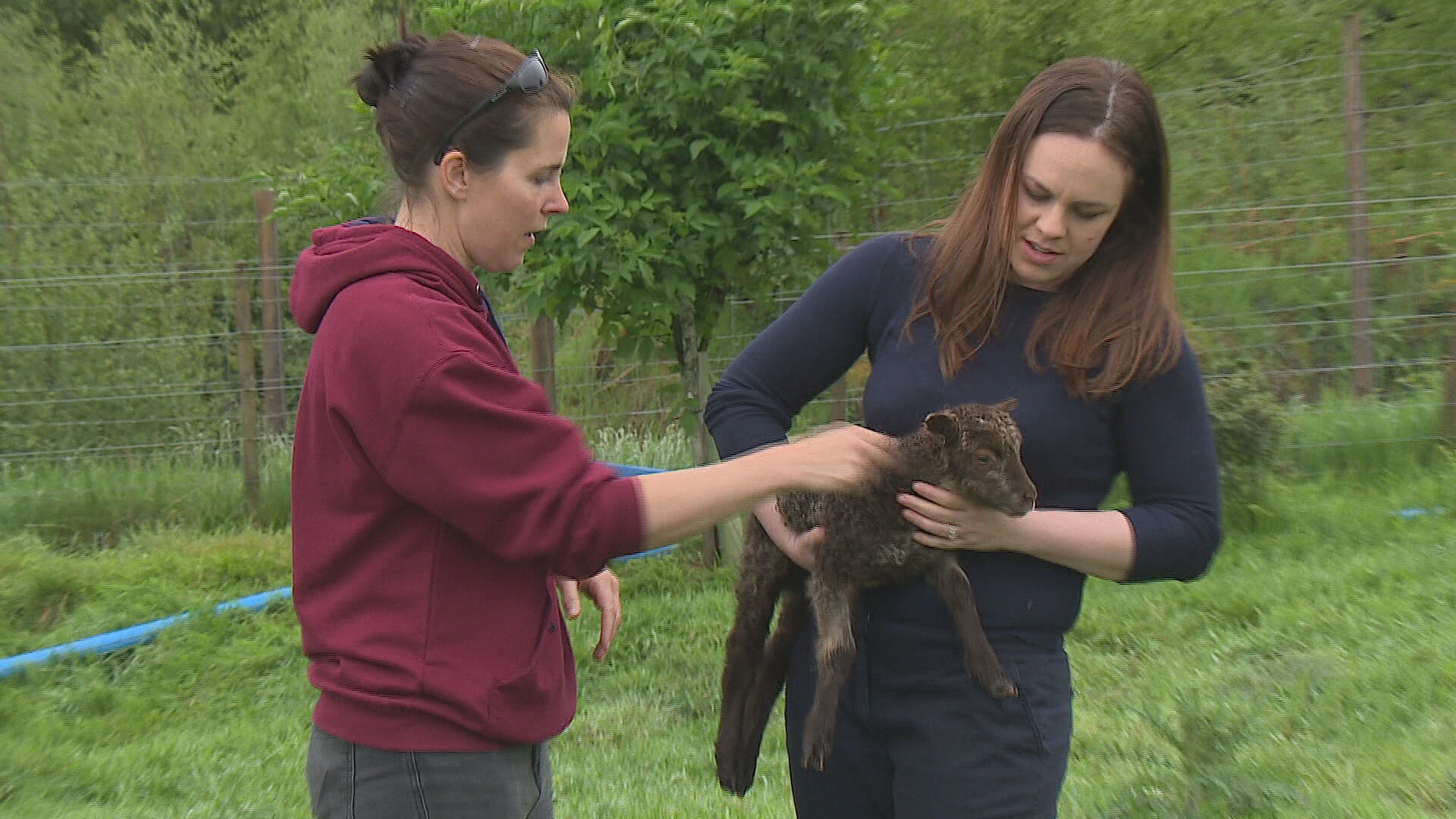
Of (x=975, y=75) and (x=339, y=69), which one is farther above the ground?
(x=975, y=75)

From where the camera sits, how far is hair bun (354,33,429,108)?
2.30 metres

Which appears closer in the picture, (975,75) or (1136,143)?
(1136,143)

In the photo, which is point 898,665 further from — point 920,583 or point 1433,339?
point 1433,339

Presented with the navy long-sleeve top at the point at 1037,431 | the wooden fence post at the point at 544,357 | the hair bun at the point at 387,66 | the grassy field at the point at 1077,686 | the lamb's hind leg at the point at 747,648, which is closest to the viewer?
the hair bun at the point at 387,66

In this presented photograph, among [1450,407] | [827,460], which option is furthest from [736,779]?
[1450,407]

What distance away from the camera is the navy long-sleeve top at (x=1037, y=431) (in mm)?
2617

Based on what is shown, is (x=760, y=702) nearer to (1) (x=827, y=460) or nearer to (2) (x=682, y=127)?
(1) (x=827, y=460)

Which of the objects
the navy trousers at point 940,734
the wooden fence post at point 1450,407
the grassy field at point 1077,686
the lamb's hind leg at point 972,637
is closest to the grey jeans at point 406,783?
the navy trousers at point 940,734

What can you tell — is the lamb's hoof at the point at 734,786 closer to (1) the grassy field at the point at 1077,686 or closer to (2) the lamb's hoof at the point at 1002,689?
(2) the lamb's hoof at the point at 1002,689

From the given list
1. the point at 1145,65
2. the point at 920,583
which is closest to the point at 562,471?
the point at 920,583

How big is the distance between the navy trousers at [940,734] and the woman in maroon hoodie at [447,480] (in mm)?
596

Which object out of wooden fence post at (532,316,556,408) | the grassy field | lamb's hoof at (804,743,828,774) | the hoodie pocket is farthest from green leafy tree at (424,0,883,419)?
the hoodie pocket

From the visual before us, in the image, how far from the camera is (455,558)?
2.15 m

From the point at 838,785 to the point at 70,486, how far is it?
7.80m
